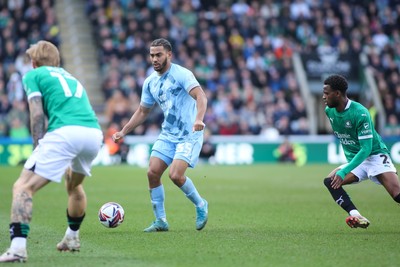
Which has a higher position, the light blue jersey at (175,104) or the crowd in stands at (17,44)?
the light blue jersey at (175,104)

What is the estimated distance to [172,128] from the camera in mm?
11453

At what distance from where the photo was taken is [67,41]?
35.0 m

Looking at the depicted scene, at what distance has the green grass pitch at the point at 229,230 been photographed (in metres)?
8.86

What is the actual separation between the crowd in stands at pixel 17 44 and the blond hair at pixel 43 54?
64.9 feet

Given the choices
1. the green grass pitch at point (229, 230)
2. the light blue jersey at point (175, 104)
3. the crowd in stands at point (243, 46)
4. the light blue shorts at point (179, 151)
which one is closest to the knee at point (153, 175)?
the light blue shorts at point (179, 151)

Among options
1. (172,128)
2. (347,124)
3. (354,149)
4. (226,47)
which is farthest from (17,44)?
(347,124)

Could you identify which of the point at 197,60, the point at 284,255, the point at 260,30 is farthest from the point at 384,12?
the point at 284,255

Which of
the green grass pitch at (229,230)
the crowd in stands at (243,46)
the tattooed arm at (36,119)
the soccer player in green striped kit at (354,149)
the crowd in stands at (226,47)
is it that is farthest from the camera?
the crowd in stands at (243,46)

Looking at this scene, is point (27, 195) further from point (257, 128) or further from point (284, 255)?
point (257, 128)

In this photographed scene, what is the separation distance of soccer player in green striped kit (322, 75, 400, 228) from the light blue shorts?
5.77 feet

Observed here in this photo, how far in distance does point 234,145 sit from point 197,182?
31.2ft

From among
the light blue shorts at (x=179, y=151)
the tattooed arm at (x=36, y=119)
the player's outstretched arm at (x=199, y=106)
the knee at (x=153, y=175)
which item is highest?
the tattooed arm at (x=36, y=119)

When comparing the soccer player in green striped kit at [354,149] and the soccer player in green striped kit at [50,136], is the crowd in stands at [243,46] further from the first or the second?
the soccer player in green striped kit at [50,136]

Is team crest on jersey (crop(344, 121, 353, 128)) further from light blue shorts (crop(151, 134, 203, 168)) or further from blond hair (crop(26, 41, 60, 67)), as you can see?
blond hair (crop(26, 41, 60, 67))
